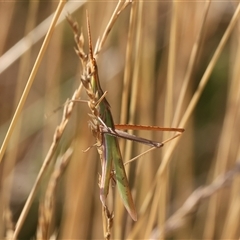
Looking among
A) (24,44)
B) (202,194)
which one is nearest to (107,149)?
(202,194)

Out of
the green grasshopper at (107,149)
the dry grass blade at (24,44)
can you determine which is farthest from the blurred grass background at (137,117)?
the green grasshopper at (107,149)

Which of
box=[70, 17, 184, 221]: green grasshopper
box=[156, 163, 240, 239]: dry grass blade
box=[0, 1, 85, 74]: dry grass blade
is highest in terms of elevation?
box=[0, 1, 85, 74]: dry grass blade

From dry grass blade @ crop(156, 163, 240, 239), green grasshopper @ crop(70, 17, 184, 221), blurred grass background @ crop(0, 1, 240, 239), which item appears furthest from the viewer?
blurred grass background @ crop(0, 1, 240, 239)

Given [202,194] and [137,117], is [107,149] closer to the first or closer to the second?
[202,194]

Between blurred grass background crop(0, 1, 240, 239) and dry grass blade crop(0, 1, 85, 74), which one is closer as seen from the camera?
dry grass blade crop(0, 1, 85, 74)

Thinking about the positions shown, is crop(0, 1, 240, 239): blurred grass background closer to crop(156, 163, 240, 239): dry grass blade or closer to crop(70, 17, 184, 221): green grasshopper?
crop(156, 163, 240, 239): dry grass blade

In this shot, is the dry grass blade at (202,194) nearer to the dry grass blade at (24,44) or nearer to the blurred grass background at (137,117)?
the blurred grass background at (137,117)

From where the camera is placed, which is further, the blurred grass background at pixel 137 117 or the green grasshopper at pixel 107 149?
the blurred grass background at pixel 137 117

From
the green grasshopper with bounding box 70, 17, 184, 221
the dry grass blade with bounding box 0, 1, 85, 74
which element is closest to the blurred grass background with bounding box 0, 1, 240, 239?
the dry grass blade with bounding box 0, 1, 85, 74

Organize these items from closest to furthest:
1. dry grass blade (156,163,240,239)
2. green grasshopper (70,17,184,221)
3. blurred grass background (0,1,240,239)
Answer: green grasshopper (70,17,184,221) < dry grass blade (156,163,240,239) < blurred grass background (0,1,240,239)
